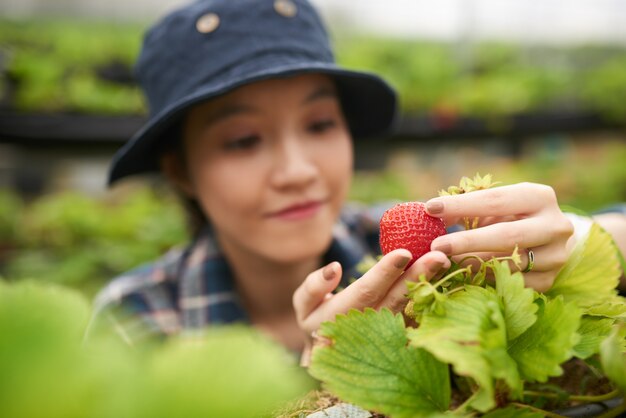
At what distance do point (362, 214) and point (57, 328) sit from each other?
1.21m

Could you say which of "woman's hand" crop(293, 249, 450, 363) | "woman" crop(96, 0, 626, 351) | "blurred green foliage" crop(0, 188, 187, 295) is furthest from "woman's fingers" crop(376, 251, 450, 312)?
"blurred green foliage" crop(0, 188, 187, 295)

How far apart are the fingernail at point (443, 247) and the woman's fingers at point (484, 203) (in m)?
0.03

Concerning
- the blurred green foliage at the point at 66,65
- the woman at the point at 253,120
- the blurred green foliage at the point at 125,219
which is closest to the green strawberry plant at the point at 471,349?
the woman at the point at 253,120

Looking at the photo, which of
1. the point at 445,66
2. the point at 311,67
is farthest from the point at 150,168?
the point at 445,66

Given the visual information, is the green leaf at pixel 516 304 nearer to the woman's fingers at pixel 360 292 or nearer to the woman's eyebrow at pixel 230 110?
the woman's fingers at pixel 360 292

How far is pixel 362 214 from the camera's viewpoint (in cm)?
135

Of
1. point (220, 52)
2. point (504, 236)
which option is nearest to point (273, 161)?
point (220, 52)

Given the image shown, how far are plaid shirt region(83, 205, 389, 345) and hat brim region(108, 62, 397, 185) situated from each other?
0.23 metres

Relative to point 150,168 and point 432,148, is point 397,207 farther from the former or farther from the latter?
point 432,148

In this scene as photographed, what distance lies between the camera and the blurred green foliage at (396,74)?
289 cm

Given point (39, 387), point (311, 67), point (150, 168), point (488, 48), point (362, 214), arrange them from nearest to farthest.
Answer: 1. point (39, 387)
2. point (311, 67)
3. point (150, 168)
4. point (362, 214)
5. point (488, 48)

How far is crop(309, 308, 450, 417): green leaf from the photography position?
28 centimetres

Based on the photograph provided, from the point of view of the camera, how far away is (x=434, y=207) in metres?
0.35

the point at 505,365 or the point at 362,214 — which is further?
the point at 362,214
